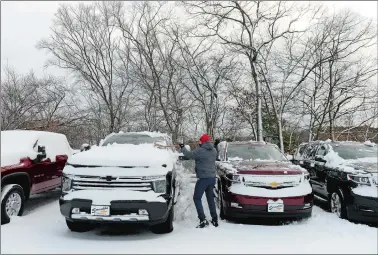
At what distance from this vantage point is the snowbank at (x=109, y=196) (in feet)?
17.5

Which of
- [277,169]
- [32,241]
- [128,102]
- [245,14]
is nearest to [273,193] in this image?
[277,169]

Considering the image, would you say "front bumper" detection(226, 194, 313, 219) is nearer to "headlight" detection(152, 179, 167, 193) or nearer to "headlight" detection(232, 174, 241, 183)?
"headlight" detection(232, 174, 241, 183)

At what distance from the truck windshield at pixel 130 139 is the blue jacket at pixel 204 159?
2105 millimetres

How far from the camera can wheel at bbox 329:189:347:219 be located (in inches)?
282

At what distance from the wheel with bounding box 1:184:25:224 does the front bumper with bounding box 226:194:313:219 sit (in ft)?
13.5

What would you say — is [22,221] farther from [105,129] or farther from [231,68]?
[105,129]

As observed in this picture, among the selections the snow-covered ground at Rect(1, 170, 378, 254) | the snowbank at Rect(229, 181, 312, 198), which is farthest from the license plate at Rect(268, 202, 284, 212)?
the snow-covered ground at Rect(1, 170, 378, 254)

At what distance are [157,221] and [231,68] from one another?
2501 centimetres

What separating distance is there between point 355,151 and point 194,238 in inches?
190

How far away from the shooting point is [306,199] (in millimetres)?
6719

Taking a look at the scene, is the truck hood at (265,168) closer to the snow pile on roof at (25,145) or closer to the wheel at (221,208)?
the wheel at (221,208)

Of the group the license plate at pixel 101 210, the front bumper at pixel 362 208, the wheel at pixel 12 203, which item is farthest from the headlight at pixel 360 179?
the wheel at pixel 12 203

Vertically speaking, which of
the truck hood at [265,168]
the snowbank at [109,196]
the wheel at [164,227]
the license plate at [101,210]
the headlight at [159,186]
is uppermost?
the truck hood at [265,168]

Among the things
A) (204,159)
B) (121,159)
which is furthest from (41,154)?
(204,159)
